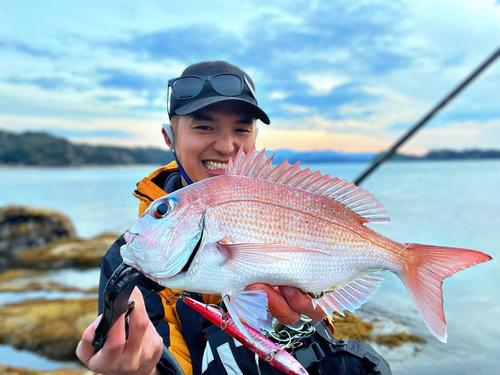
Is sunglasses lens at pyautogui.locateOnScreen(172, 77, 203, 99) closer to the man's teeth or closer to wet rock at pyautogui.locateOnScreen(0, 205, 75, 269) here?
the man's teeth

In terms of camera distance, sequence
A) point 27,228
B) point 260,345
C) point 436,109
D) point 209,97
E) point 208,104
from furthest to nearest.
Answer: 1. point 27,228
2. point 436,109
3. point 209,97
4. point 208,104
5. point 260,345

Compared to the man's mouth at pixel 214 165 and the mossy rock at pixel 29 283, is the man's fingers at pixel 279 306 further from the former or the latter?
the mossy rock at pixel 29 283

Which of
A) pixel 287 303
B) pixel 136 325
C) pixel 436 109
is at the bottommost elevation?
pixel 136 325

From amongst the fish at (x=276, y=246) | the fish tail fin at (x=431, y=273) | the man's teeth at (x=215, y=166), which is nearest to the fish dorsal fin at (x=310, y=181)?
the fish at (x=276, y=246)

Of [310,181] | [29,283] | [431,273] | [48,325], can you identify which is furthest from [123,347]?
[29,283]

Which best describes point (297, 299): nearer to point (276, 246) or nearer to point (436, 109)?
point (276, 246)

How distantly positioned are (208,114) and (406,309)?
364 centimetres

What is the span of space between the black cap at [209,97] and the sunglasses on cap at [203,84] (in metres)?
0.03

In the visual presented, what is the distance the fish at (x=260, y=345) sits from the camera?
1803 mm

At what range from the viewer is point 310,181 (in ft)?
5.26

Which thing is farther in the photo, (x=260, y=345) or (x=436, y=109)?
(x=436, y=109)

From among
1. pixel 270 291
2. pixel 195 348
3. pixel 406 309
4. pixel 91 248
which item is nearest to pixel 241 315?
pixel 270 291

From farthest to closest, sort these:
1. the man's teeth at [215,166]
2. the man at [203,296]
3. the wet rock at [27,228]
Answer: the wet rock at [27,228] < the man's teeth at [215,166] < the man at [203,296]

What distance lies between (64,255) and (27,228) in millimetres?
2353
